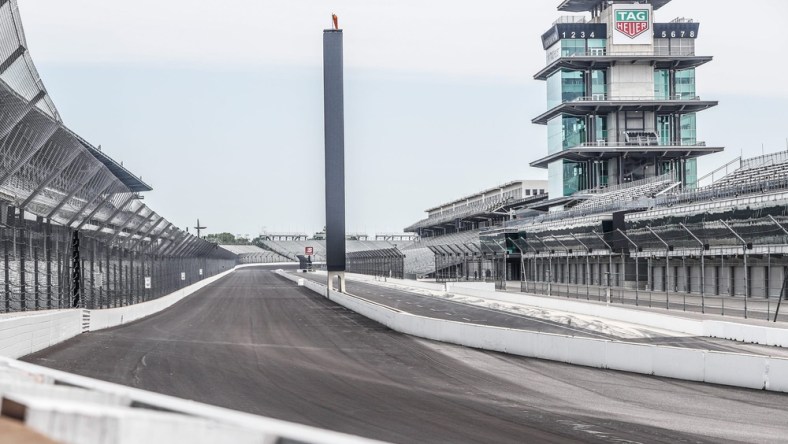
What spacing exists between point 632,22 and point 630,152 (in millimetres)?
12932

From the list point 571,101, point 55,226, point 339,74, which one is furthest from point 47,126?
point 571,101

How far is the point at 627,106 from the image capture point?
3501 inches

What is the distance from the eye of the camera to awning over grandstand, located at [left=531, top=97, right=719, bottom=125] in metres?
87.4

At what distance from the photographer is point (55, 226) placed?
22297 mm

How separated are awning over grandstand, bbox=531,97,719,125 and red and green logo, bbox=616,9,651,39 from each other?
6774mm

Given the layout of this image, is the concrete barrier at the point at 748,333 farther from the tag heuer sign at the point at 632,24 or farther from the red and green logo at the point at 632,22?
the red and green logo at the point at 632,22

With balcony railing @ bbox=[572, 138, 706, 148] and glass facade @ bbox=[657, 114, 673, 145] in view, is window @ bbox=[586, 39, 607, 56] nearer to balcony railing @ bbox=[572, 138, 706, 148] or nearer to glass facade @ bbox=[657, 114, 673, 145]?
balcony railing @ bbox=[572, 138, 706, 148]

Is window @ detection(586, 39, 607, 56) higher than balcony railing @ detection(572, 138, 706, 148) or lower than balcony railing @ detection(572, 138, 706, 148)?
higher

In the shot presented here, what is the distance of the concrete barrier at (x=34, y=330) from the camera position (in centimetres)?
1744

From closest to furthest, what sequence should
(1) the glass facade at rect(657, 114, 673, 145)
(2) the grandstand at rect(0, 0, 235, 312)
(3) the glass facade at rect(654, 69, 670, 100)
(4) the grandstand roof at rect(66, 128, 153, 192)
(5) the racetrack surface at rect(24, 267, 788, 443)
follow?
→ (5) the racetrack surface at rect(24, 267, 788, 443), (2) the grandstand at rect(0, 0, 235, 312), (4) the grandstand roof at rect(66, 128, 153, 192), (3) the glass facade at rect(654, 69, 670, 100), (1) the glass facade at rect(657, 114, 673, 145)

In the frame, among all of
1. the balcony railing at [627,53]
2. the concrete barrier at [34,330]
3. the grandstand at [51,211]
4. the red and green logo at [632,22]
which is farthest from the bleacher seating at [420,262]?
the concrete barrier at [34,330]

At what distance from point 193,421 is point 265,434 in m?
0.38

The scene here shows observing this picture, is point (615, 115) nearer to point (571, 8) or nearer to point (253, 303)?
point (571, 8)

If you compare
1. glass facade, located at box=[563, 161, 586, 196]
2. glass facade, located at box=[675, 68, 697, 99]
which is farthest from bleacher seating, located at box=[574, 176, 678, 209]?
glass facade, located at box=[675, 68, 697, 99]
